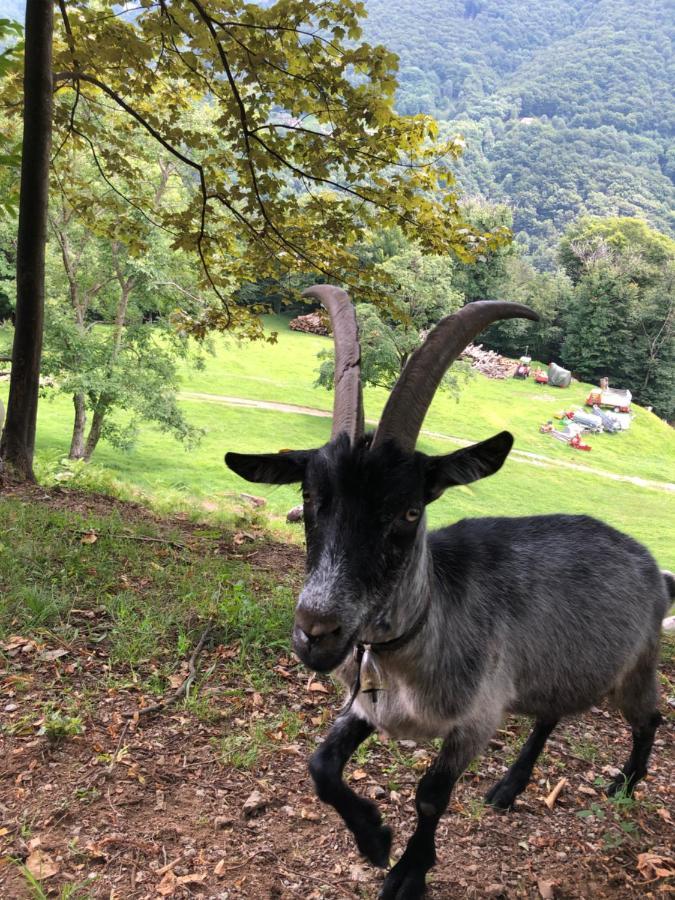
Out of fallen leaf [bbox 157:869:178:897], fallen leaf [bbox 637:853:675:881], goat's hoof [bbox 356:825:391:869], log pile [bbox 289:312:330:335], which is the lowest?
fallen leaf [bbox 157:869:178:897]

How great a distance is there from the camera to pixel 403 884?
241 centimetres

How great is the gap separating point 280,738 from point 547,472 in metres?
31.5

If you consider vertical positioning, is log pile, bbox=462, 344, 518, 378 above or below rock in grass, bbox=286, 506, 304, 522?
above

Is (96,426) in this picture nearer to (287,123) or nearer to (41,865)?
(287,123)

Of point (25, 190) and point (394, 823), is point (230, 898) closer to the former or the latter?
point (394, 823)

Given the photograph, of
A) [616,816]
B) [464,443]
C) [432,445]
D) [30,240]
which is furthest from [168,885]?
[464,443]

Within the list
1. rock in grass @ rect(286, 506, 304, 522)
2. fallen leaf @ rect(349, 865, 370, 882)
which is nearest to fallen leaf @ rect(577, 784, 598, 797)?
fallen leaf @ rect(349, 865, 370, 882)

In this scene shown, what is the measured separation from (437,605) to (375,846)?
1.02 meters

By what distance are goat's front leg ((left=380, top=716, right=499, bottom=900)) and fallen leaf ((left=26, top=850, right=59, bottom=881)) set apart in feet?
4.44

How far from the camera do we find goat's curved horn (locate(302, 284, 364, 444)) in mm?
2367

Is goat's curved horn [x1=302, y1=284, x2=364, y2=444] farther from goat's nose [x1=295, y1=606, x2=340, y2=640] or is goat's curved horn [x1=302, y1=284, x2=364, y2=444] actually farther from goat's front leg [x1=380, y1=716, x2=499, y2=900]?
goat's front leg [x1=380, y1=716, x2=499, y2=900]

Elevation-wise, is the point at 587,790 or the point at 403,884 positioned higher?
the point at 403,884

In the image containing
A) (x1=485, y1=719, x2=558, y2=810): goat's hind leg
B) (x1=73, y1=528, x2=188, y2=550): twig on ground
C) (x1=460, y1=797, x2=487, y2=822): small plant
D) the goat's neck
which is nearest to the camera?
the goat's neck

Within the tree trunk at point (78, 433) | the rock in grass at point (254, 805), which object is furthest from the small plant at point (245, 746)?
the tree trunk at point (78, 433)
